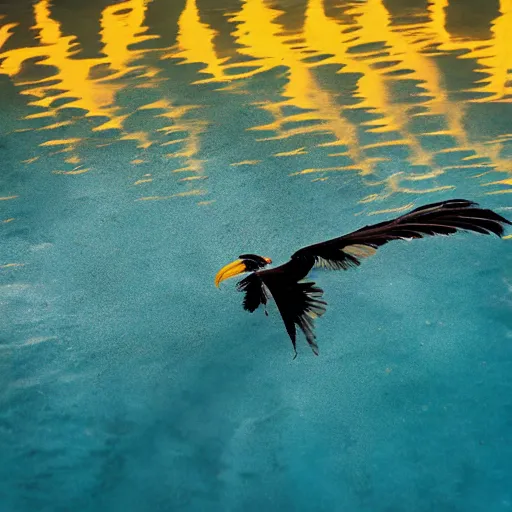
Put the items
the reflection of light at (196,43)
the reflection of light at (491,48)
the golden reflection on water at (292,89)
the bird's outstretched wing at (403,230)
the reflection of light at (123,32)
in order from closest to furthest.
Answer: the bird's outstretched wing at (403,230)
the golden reflection on water at (292,89)
the reflection of light at (491,48)
the reflection of light at (196,43)
the reflection of light at (123,32)

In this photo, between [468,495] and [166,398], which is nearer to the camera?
[468,495]

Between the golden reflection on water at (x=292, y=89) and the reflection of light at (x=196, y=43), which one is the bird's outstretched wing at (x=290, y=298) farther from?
the reflection of light at (x=196, y=43)

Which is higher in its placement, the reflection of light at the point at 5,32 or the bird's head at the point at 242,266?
the reflection of light at the point at 5,32

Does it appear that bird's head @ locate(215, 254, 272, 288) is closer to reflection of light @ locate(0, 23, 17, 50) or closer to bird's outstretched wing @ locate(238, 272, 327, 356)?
bird's outstretched wing @ locate(238, 272, 327, 356)

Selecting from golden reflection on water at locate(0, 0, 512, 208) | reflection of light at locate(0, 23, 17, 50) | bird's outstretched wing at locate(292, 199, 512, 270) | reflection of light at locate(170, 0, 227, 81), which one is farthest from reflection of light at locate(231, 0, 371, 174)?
reflection of light at locate(0, 23, 17, 50)

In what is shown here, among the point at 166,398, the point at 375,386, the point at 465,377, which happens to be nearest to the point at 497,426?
the point at 465,377

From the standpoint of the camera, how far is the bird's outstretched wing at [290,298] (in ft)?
5.53

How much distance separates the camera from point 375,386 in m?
1.54

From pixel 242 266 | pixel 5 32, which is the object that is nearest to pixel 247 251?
pixel 242 266

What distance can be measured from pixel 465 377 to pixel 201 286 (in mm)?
643

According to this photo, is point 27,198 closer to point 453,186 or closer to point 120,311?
point 120,311

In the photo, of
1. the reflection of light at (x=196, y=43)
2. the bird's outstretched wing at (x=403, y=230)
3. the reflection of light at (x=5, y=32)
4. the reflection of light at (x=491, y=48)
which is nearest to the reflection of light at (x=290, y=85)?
the reflection of light at (x=196, y=43)

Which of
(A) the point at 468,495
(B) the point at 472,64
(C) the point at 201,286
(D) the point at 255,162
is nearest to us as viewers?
(A) the point at 468,495

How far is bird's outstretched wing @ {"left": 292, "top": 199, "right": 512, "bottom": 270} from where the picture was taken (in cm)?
185
